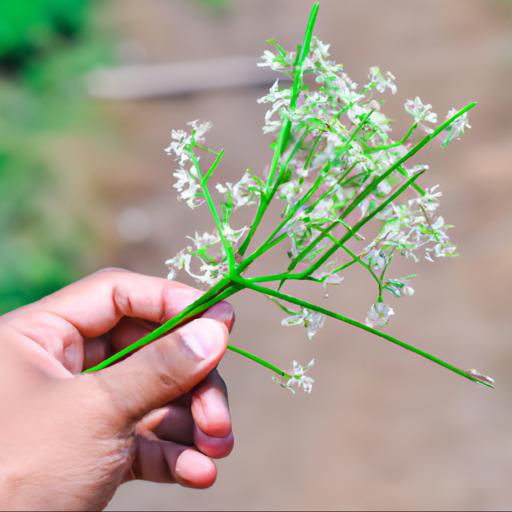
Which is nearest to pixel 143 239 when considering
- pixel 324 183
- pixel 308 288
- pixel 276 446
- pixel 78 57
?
pixel 308 288

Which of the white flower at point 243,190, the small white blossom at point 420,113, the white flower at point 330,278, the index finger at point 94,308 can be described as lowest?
the white flower at point 330,278

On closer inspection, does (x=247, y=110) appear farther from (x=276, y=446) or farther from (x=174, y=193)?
(x=276, y=446)

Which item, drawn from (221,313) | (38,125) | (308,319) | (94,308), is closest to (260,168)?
(38,125)

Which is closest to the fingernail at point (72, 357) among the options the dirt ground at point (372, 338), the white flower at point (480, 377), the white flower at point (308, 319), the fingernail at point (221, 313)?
the fingernail at point (221, 313)

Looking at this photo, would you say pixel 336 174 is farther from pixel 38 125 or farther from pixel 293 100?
pixel 38 125

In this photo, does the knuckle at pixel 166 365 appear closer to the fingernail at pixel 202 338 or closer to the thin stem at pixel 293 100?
the fingernail at pixel 202 338

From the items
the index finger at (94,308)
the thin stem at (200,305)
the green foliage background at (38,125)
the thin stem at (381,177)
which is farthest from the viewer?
the green foliage background at (38,125)

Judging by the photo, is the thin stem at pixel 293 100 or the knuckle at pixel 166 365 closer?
the thin stem at pixel 293 100

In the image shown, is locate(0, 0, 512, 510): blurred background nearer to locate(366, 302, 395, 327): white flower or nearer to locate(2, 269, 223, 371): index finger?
locate(2, 269, 223, 371): index finger
